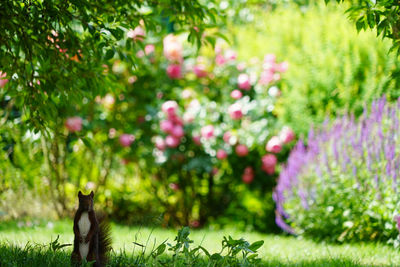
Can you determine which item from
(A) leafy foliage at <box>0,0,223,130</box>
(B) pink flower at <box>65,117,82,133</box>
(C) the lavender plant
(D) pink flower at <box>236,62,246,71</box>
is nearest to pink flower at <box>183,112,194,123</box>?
(D) pink flower at <box>236,62,246,71</box>

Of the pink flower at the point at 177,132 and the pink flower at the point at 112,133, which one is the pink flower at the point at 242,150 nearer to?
the pink flower at the point at 177,132

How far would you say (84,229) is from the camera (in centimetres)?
217

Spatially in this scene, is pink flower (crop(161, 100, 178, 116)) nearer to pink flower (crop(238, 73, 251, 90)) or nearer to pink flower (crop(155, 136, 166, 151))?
pink flower (crop(155, 136, 166, 151))

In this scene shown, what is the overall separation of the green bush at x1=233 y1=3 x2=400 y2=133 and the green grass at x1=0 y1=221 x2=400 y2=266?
1.35 metres

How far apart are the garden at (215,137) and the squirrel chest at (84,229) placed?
506 mm

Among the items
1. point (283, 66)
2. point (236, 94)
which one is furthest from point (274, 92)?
point (236, 94)

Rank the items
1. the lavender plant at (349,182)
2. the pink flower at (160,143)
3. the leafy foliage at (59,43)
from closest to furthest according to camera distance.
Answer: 1. the leafy foliage at (59,43)
2. the lavender plant at (349,182)
3. the pink flower at (160,143)

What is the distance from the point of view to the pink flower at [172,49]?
227 inches

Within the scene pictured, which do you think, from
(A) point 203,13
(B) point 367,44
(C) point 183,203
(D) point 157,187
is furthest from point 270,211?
(A) point 203,13

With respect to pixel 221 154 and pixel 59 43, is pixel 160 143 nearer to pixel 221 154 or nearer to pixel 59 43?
pixel 221 154

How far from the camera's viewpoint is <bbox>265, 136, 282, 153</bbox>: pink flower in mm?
4910

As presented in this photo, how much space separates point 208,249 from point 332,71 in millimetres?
2218

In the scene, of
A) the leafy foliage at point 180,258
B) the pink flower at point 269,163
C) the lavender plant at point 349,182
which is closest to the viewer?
the leafy foliage at point 180,258

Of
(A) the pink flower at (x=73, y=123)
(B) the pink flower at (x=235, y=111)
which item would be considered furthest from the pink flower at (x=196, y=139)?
(A) the pink flower at (x=73, y=123)
